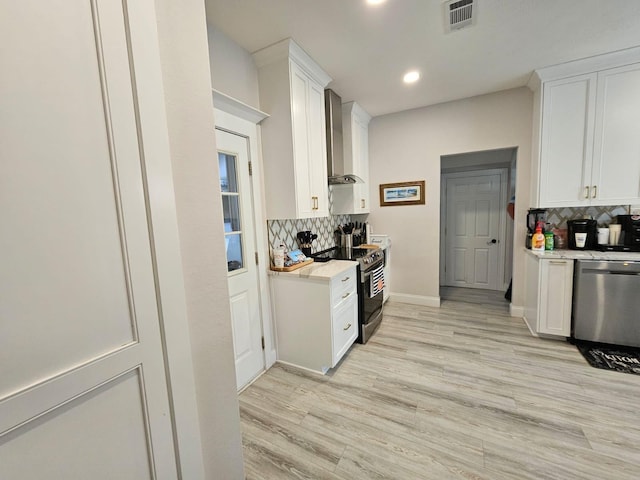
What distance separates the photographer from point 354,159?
345 centimetres

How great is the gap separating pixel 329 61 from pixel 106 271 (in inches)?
98.8

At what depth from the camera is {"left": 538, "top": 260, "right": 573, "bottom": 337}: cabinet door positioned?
2621 millimetres

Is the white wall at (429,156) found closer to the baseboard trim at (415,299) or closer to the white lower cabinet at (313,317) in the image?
the baseboard trim at (415,299)

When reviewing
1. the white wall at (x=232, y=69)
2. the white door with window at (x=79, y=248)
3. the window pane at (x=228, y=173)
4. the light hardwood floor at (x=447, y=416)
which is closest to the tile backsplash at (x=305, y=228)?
the window pane at (x=228, y=173)

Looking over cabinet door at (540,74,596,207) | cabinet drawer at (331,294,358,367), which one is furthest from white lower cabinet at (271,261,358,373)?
cabinet door at (540,74,596,207)

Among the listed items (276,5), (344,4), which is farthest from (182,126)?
(344,4)

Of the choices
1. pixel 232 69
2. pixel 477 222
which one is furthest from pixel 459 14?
pixel 477 222

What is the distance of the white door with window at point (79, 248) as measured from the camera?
0.54 meters

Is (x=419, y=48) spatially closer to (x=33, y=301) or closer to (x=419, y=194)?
(x=419, y=194)

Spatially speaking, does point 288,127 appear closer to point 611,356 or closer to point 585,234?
point 585,234

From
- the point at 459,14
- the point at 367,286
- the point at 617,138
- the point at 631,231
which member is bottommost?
the point at 367,286

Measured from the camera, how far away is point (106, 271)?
2.26 feet

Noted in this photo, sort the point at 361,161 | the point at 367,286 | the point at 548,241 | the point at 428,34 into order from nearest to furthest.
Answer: the point at 428,34 < the point at 367,286 < the point at 548,241 < the point at 361,161

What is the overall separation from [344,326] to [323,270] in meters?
0.59
